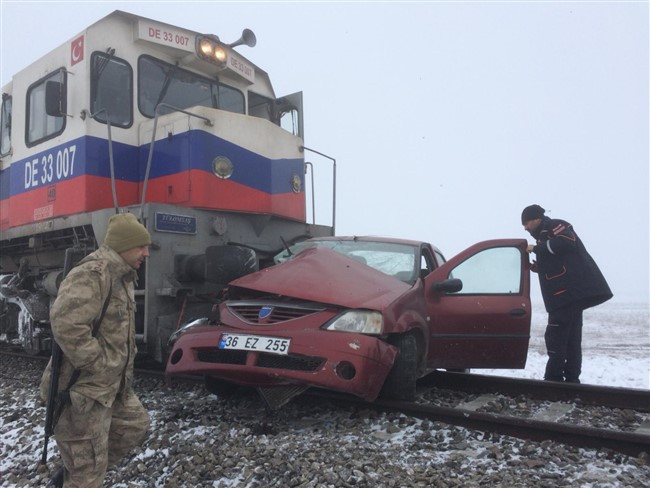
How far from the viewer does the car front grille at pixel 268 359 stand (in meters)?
4.09

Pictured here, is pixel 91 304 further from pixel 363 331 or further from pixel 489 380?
pixel 489 380

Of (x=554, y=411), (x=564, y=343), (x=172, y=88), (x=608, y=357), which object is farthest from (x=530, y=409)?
(x=608, y=357)

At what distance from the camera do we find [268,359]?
420 centimetres

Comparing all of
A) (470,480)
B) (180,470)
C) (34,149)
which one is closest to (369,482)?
(470,480)

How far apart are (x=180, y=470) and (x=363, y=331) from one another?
1540 millimetres

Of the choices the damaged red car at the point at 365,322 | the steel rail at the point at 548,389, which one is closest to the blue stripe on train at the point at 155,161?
the damaged red car at the point at 365,322

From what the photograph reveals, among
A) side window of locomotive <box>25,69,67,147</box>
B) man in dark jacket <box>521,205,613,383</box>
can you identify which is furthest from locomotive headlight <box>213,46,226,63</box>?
man in dark jacket <box>521,205,613,383</box>

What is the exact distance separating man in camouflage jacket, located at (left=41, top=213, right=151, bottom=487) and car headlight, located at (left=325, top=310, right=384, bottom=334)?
159 centimetres

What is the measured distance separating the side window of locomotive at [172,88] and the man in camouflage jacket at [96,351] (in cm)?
416

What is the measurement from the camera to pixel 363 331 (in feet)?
13.9

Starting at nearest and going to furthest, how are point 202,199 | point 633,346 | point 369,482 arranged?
1. point 369,482
2. point 202,199
3. point 633,346

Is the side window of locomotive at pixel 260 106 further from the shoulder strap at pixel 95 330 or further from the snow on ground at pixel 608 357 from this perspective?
the shoulder strap at pixel 95 330

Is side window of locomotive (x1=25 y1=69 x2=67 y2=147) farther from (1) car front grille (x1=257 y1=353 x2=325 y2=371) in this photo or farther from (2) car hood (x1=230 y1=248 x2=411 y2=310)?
(1) car front grille (x1=257 y1=353 x2=325 y2=371)

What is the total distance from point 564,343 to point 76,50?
6.11 metres
